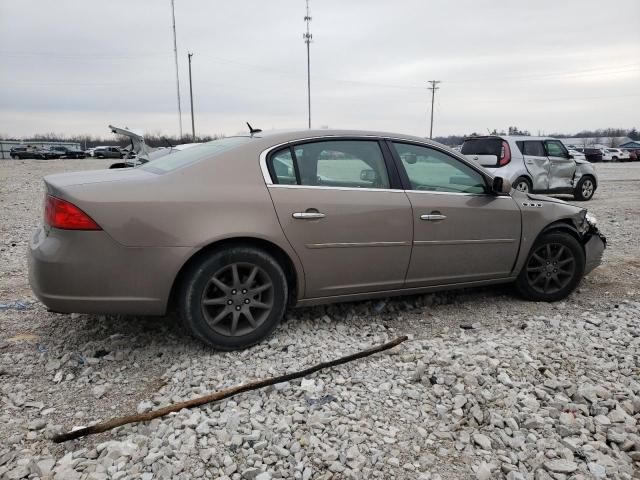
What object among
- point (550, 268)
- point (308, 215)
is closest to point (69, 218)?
point (308, 215)

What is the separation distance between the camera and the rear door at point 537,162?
1123 centimetres

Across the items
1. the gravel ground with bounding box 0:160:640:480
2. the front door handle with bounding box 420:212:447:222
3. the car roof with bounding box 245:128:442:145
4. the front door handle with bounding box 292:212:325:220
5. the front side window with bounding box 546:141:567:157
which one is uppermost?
the car roof with bounding box 245:128:442:145

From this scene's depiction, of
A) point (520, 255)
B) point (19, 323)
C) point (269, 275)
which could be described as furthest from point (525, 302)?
point (19, 323)

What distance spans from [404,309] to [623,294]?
2.22 m

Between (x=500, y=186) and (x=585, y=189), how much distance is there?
10119mm

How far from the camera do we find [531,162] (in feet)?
36.8

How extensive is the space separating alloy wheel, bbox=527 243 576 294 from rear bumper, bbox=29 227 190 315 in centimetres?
311

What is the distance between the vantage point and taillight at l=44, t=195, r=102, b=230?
290 centimetres

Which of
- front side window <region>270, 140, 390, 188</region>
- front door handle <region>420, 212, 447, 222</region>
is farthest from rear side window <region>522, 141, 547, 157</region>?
front side window <region>270, 140, 390, 188</region>

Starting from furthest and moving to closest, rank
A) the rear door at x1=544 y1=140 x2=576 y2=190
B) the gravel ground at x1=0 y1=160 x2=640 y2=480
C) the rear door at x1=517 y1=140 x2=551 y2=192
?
the rear door at x1=544 y1=140 x2=576 y2=190 < the rear door at x1=517 y1=140 x2=551 y2=192 < the gravel ground at x1=0 y1=160 x2=640 y2=480

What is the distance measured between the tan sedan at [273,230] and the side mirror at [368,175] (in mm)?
11

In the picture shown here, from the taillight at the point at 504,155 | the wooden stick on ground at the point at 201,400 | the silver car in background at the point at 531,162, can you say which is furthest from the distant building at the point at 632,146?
the wooden stick on ground at the point at 201,400

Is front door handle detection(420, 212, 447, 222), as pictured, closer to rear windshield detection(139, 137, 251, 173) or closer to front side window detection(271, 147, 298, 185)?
front side window detection(271, 147, 298, 185)

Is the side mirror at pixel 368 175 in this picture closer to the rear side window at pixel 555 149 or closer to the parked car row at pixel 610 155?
the rear side window at pixel 555 149
